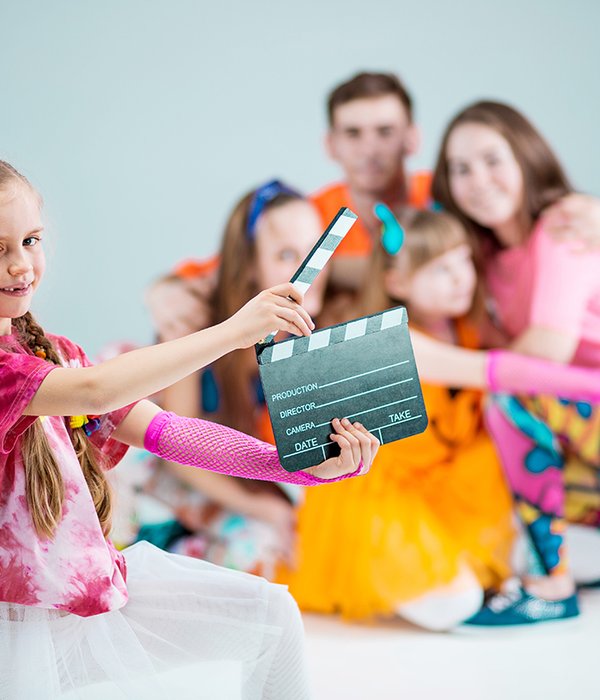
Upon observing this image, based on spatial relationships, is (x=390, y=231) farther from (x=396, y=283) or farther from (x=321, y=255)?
(x=321, y=255)

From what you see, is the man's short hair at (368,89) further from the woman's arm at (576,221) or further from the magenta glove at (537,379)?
the magenta glove at (537,379)

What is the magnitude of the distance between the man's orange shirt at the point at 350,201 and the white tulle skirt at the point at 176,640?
4.71ft

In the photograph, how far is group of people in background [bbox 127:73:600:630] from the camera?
8.28 feet

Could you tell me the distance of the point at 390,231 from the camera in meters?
2.62

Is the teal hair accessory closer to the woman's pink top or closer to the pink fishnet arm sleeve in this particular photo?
the woman's pink top

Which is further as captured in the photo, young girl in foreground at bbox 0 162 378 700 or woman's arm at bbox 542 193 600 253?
woman's arm at bbox 542 193 600 253

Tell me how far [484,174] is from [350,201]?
38 centimetres

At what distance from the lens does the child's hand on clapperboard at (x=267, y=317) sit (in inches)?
48.9

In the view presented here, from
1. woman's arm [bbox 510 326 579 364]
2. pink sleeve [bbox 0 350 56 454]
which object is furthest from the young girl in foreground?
woman's arm [bbox 510 326 579 364]

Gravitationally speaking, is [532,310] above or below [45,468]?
below

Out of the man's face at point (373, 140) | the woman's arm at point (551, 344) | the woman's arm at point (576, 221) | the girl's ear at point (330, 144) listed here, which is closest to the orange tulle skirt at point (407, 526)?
the woman's arm at point (551, 344)

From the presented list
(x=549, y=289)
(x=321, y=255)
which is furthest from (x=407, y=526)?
(x=321, y=255)

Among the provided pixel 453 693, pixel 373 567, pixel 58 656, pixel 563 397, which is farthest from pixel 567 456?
pixel 58 656

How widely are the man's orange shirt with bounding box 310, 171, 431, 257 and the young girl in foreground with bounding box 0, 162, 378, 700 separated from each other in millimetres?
1375
